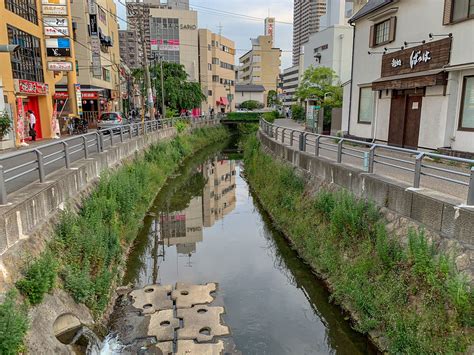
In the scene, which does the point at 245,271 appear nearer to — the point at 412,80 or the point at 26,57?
the point at 412,80

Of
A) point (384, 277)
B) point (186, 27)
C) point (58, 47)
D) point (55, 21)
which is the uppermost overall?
point (186, 27)

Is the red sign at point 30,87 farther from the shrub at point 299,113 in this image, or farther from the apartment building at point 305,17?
the apartment building at point 305,17

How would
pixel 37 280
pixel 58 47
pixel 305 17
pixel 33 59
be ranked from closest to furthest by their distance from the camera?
pixel 37 280 → pixel 33 59 → pixel 58 47 → pixel 305 17

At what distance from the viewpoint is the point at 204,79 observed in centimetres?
6794

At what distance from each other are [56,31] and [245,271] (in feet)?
68.0

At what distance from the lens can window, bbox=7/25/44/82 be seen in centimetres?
1978

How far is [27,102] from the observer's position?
23469 millimetres

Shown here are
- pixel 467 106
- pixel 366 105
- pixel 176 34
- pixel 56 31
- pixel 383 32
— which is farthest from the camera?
pixel 176 34

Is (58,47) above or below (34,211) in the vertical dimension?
above

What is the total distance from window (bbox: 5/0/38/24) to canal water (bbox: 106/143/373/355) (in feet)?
41.2

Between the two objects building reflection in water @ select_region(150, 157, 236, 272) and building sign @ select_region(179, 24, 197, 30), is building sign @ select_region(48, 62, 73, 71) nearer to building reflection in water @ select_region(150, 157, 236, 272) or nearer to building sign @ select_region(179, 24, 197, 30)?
building reflection in water @ select_region(150, 157, 236, 272)

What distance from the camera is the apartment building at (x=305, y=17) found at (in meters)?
152

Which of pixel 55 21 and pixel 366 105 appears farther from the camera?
pixel 55 21

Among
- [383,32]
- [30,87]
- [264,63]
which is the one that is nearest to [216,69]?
[264,63]
